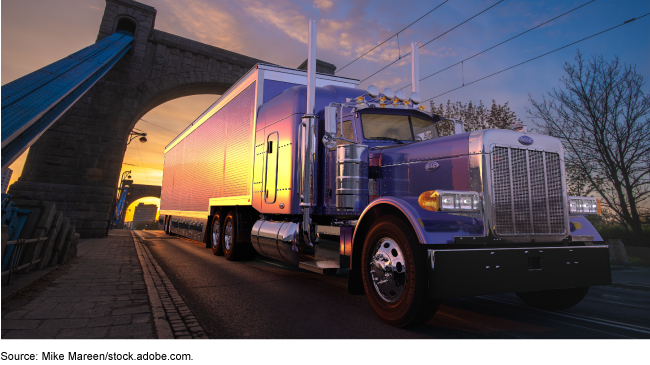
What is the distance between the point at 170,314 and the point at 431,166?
341cm

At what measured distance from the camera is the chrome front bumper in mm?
3139

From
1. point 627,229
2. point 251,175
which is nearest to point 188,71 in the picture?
point 251,175

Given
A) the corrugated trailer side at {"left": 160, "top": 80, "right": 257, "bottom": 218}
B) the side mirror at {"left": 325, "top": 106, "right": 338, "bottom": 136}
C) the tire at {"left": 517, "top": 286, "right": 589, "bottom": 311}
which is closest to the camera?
the tire at {"left": 517, "top": 286, "right": 589, "bottom": 311}

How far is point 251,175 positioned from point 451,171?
4816 millimetres

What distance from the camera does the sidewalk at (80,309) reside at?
3.19m

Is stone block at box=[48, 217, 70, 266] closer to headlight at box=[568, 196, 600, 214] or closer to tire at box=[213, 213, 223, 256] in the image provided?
tire at box=[213, 213, 223, 256]

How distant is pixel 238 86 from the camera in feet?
28.6

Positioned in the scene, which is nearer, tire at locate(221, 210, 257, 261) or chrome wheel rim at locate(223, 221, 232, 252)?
tire at locate(221, 210, 257, 261)

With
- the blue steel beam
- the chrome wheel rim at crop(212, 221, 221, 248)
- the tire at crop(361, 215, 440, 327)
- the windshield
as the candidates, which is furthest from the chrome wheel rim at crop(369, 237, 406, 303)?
the chrome wheel rim at crop(212, 221, 221, 248)

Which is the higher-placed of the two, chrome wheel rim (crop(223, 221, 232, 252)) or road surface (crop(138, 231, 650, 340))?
chrome wheel rim (crop(223, 221, 232, 252))

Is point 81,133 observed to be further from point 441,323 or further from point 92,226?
point 441,323

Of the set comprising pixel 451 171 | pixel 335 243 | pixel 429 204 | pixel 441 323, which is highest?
pixel 451 171

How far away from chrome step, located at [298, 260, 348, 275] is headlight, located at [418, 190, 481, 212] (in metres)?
1.72

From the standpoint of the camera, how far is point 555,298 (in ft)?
14.3
